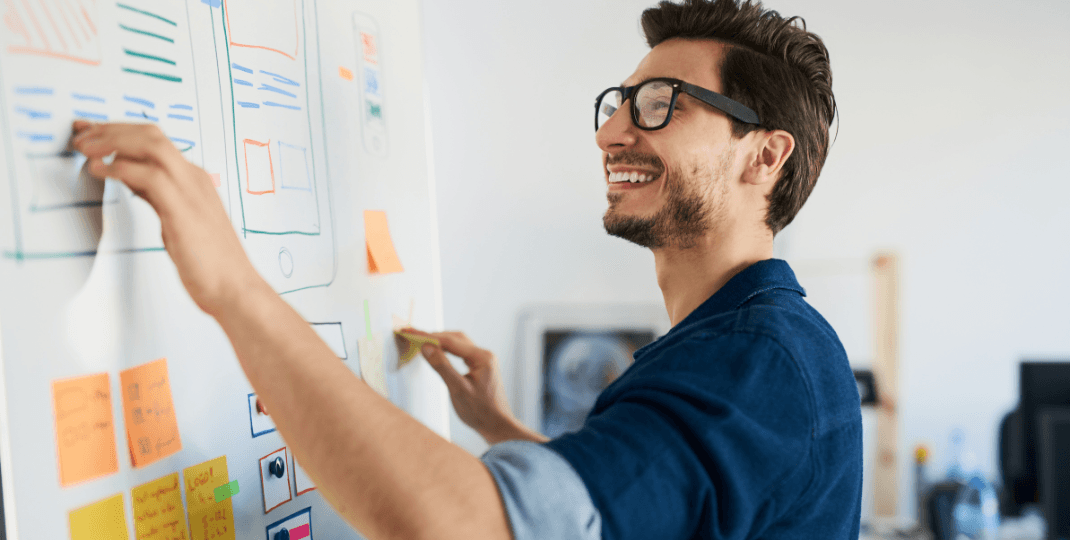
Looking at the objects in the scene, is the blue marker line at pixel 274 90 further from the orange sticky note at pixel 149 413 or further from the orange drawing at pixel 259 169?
the orange sticky note at pixel 149 413

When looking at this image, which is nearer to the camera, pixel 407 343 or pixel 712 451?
pixel 712 451

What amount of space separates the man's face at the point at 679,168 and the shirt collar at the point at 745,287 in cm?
12

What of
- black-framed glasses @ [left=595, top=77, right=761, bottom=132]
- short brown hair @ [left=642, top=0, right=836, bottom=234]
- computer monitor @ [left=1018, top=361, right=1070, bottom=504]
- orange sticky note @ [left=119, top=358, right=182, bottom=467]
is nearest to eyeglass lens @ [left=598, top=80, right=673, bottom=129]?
black-framed glasses @ [left=595, top=77, right=761, bottom=132]

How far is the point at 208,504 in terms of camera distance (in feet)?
2.22

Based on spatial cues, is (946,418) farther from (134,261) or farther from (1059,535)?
(134,261)

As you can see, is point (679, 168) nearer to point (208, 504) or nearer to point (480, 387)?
point (480, 387)

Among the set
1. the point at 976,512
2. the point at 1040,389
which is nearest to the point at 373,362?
the point at 1040,389

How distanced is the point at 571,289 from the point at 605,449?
2.01m

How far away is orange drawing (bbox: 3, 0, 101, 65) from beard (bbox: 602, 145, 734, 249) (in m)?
0.70

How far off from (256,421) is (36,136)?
0.38 metres

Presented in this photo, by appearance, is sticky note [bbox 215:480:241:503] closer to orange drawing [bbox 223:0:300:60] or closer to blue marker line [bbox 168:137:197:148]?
blue marker line [bbox 168:137:197:148]

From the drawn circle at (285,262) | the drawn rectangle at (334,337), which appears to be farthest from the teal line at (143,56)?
the drawn rectangle at (334,337)

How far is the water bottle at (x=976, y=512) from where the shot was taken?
6.34ft

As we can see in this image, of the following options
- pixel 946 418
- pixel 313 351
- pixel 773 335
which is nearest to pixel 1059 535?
pixel 946 418
